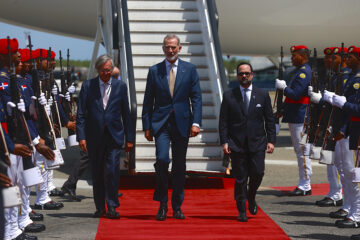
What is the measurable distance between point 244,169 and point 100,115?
1.83 metres

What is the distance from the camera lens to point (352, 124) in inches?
274

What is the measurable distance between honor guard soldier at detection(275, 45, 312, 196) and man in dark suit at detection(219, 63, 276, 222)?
187 centimetres

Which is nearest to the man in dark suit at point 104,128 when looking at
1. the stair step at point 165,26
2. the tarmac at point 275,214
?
the tarmac at point 275,214

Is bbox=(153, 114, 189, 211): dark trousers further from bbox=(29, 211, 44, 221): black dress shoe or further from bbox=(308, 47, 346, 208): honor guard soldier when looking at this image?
bbox=(308, 47, 346, 208): honor guard soldier

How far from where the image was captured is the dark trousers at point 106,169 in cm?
773

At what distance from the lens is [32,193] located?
9727mm

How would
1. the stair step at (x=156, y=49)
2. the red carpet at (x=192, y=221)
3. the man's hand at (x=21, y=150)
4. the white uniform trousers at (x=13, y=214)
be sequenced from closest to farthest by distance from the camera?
the man's hand at (x=21, y=150) < the white uniform trousers at (x=13, y=214) < the red carpet at (x=192, y=221) < the stair step at (x=156, y=49)

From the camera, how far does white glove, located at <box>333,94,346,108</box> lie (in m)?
6.84

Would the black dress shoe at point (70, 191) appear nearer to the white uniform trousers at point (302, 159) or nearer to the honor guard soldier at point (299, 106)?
the honor guard soldier at point (299, 106)

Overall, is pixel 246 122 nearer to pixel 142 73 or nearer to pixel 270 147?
pixel 270 147

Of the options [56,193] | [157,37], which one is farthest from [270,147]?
[157,37]

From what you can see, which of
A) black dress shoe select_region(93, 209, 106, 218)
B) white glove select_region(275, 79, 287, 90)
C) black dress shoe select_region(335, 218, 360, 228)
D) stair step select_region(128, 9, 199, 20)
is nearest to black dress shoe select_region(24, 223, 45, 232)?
black dress shoe select_region(93, 209, 106, 218)


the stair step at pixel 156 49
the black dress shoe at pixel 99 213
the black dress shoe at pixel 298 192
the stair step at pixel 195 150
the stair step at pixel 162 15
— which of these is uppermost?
the stair step at pixel 162 15

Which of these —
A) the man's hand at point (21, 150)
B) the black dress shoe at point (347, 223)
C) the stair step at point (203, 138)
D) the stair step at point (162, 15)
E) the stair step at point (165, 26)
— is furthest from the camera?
the stair step at point (162, 15)
